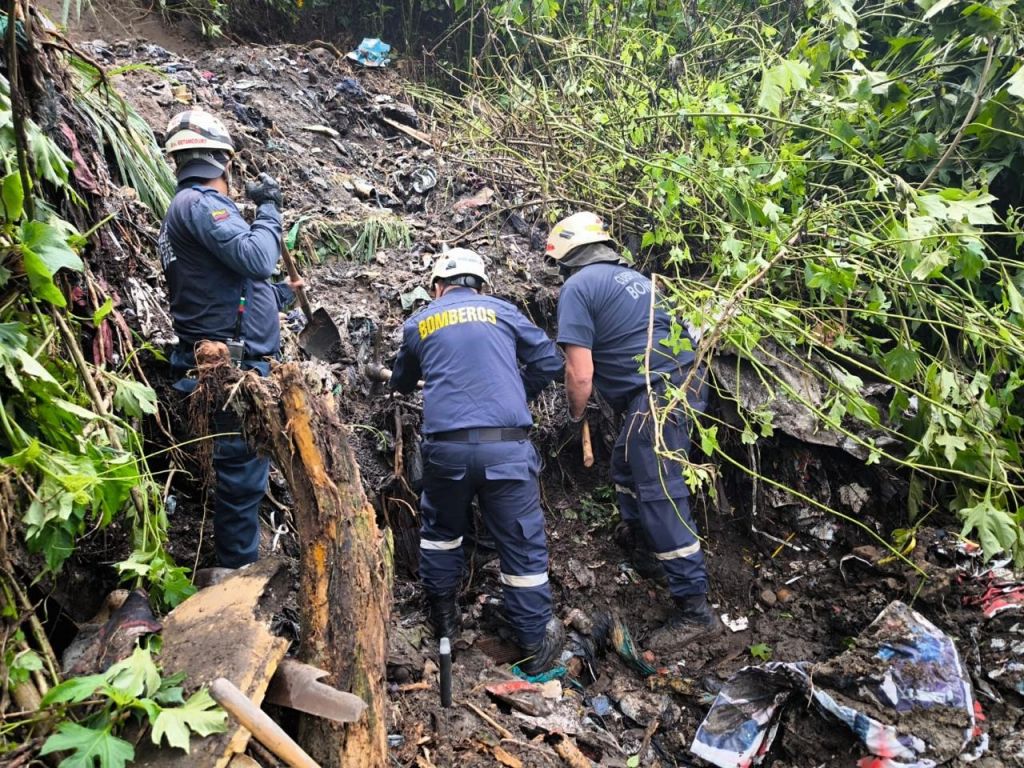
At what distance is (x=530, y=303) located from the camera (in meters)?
4.70

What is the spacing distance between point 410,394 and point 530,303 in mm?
1207

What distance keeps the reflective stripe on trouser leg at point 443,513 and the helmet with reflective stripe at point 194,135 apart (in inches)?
70.2

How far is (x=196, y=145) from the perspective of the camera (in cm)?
308

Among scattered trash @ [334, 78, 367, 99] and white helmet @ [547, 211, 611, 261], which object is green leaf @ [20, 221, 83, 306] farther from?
scattered trash @ [334, 78, 367, 99]

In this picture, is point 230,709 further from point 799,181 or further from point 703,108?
point 703,108

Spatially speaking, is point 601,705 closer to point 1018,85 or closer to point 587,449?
point 587,449

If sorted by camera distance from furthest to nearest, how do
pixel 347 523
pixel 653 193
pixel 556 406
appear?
pixel 556 406 < pixel 653 193 < pixel 347 523

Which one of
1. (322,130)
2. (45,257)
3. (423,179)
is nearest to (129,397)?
(45,257)

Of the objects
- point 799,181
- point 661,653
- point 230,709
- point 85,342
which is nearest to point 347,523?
point 230,709

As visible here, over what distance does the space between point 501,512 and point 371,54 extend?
662 cm

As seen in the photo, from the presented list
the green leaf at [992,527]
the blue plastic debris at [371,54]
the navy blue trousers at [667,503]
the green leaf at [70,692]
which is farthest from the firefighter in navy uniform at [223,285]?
the blue plastic debris at [371,54]

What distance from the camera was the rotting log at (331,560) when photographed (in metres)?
1.92

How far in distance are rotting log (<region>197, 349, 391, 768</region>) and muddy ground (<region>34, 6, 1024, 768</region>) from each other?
59 cm

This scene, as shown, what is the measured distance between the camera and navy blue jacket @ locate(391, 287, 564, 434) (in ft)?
10.7
